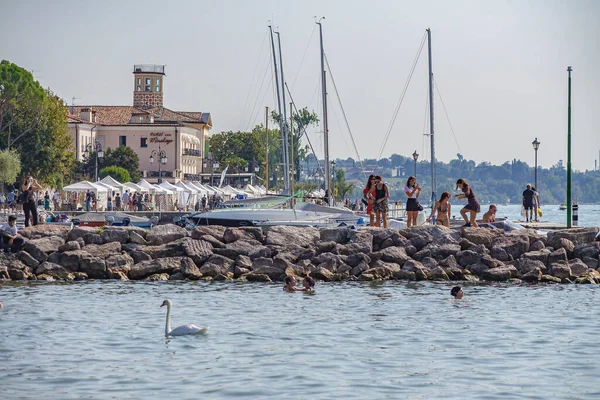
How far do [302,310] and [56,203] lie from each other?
4971 cm

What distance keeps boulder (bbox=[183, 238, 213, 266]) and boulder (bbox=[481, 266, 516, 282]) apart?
7286 mm

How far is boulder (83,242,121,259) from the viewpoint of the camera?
1204 inches

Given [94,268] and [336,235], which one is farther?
[336,235]

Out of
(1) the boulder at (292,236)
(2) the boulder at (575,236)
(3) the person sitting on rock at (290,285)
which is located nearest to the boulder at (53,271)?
(1) the boulder at (292,236)

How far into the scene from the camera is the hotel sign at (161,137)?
11988 cm

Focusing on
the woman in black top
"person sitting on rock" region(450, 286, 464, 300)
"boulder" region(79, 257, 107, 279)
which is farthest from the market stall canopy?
"person sitting on rock" region(450, 286, 464, 300)

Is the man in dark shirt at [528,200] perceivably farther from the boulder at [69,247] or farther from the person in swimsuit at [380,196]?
the boulder at [69,247]

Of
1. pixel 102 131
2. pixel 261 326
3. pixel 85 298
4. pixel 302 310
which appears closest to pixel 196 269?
pixel 85 298

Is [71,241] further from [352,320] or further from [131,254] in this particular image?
[352,320]

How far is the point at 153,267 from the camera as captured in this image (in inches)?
1165

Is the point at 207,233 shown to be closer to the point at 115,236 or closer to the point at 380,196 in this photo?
the point at 115,236

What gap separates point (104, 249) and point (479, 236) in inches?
399

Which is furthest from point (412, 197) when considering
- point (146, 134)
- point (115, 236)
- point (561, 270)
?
point (146, 134)

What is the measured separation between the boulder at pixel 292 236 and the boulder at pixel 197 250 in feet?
5.66
